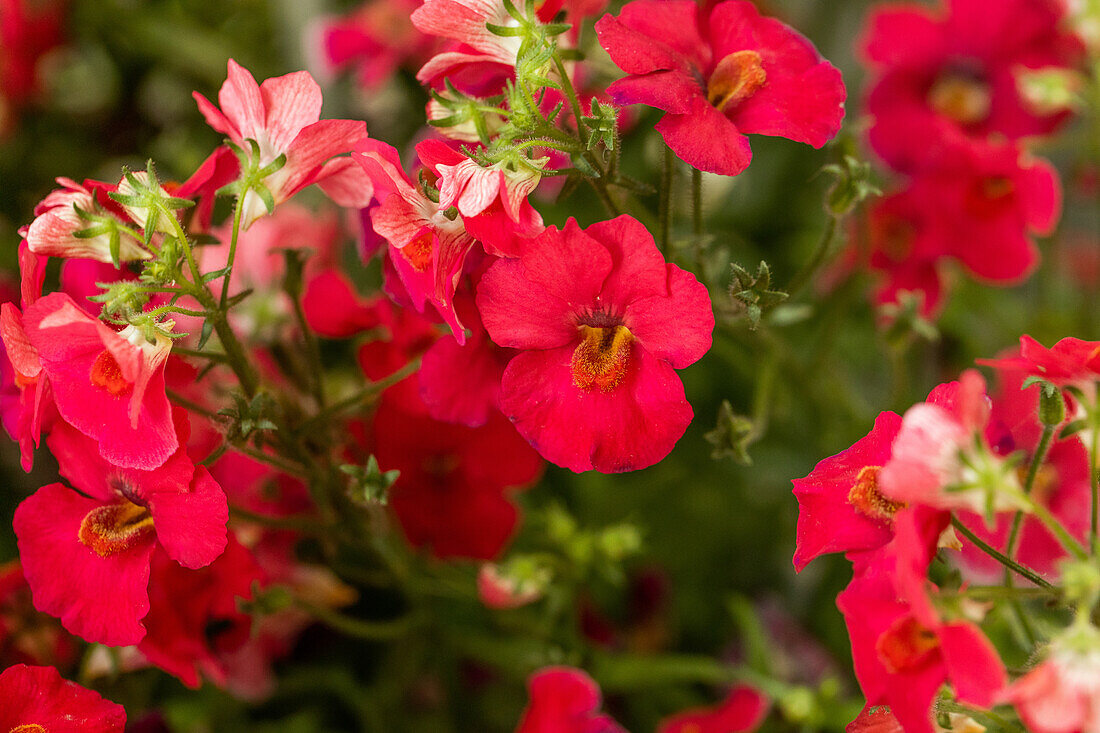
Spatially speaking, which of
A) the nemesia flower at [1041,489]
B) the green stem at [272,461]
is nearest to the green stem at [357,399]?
the green stem at [272,461]

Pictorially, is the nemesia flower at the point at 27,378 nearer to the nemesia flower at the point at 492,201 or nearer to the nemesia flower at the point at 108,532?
the nemesia flower at the point at 108,532

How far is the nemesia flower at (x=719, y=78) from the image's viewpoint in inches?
19.9

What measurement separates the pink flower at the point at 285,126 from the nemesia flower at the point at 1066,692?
1.57ft

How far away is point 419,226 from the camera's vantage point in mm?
514

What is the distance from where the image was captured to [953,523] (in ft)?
1.53

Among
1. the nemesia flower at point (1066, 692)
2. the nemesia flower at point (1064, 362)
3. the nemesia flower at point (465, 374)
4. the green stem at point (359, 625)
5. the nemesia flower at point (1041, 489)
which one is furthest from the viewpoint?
the nemesia flower at point (1041, 489)

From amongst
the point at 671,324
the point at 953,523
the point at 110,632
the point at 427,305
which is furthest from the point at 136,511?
the point at 953,523

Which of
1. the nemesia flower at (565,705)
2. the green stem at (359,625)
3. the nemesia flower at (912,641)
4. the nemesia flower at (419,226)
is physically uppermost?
the nemesia flower at (419,226)

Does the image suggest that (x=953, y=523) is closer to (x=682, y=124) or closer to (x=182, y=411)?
(x=682, y=124)

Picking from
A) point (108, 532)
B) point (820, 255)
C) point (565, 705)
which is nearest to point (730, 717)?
point (565, 705)

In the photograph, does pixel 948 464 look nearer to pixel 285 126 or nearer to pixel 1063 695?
pixel 1063 695

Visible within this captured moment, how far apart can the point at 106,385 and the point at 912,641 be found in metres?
0.47

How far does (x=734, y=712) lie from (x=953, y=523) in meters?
0.43

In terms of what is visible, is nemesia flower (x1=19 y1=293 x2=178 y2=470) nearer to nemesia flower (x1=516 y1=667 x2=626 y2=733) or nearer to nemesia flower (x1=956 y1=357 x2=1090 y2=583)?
nemesia flower (x1=516 y1=667 x2=626 y2=733)
